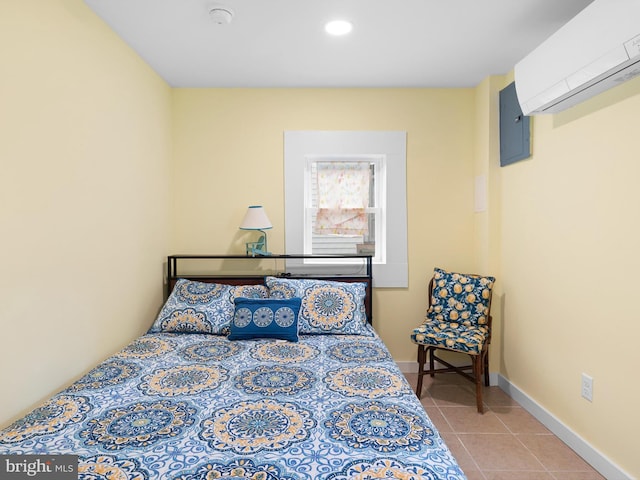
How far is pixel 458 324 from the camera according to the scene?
3.12 meters

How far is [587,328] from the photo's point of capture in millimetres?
2221

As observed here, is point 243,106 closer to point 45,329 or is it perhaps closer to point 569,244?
point 45,329

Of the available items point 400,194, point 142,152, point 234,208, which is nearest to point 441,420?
point 400,194

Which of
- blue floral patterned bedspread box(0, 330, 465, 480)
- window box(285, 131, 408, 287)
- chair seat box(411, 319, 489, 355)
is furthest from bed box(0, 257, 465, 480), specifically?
window box(285, 131, 408, 287)

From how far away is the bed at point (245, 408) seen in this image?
1.26m

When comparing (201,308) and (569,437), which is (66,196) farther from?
(569,437)

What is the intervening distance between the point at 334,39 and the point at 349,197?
1.37 metres

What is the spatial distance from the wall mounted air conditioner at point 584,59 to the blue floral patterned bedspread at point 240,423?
1.68 metres

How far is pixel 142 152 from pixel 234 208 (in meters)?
0.87

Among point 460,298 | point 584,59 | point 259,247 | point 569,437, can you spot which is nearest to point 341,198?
point 259,247

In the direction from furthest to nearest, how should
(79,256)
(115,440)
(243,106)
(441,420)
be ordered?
(243,106)
(441,420)
(79,256)
(115,440)

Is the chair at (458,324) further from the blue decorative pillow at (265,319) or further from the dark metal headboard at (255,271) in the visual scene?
the blue decorative pillow at (265,319)

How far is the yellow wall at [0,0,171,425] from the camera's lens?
1687 millimetres

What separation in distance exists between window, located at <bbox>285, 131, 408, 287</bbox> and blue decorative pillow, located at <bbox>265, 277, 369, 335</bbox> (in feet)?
1.68
